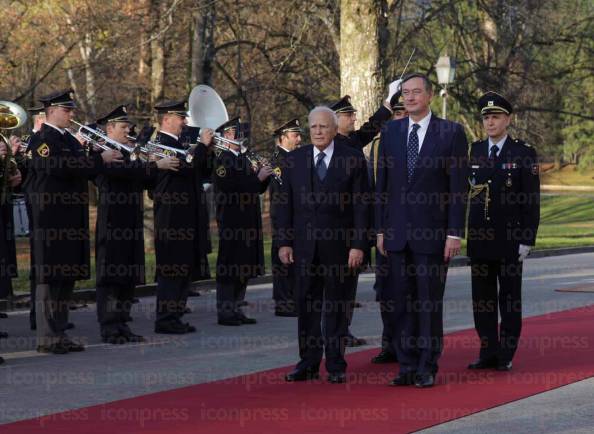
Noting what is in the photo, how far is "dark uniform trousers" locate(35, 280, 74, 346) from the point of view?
10742mm

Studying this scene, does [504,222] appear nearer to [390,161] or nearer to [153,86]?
[390,161]

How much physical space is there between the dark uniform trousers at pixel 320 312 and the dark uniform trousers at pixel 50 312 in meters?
2.65

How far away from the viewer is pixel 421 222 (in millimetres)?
8859

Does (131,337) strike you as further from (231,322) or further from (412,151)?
(412,151)

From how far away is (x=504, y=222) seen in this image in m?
9.52

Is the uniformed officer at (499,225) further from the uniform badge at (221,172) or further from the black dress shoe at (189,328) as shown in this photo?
the uniform badge at (221,172)

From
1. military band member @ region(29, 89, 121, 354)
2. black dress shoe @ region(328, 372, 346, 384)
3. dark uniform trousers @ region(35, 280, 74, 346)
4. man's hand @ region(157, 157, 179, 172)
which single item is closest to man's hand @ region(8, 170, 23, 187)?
military band member @ region(29, 89, 121, 354)

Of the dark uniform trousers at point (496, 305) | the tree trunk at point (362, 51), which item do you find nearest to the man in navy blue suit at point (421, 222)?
the dark uniform trousers at point (496, 305)

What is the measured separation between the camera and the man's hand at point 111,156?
1093 cm

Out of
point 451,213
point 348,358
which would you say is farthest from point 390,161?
point 348,358

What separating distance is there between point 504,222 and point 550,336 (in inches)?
101

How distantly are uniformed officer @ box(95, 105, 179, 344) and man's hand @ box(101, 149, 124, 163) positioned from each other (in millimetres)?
390

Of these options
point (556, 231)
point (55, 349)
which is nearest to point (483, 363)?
point (55, 349)

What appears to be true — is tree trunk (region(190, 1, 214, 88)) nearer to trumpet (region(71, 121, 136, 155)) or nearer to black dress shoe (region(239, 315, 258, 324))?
black dress shoe (region(239, 315, 258, 324))
